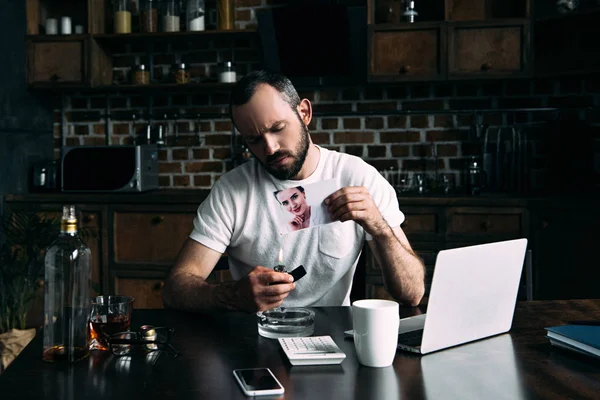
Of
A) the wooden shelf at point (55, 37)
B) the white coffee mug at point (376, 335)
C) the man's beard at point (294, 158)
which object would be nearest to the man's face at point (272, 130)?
the man's beard at point (294, 158)

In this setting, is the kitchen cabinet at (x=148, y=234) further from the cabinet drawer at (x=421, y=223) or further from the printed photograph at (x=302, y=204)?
the printed photograph at (x=302, y=204)

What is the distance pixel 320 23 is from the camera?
357cm

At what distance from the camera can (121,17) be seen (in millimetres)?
3725

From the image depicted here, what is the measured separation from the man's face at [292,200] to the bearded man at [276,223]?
254 mm

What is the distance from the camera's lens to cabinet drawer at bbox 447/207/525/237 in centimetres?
309

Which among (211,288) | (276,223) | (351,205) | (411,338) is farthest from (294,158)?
(411,338)

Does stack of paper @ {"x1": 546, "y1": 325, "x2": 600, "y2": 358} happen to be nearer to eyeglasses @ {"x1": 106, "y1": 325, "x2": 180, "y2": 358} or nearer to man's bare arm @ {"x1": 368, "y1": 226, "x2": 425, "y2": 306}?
man's bare arm @ {"x1": 368, "y1": 226, "x2": 425, "y2": 306}

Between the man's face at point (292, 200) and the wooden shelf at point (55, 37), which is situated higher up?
the wooden shelf at point (55, 37)

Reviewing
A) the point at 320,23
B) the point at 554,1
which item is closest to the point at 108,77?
the point at 320,23

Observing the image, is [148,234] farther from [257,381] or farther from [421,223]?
[257,381]

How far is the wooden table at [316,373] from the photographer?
96 centimetres

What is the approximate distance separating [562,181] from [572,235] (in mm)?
424

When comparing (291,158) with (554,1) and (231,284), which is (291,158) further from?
(554,1)

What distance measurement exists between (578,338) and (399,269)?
0.57 m
